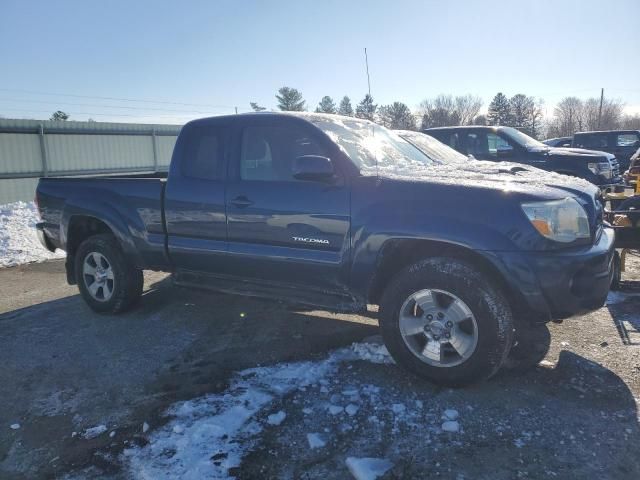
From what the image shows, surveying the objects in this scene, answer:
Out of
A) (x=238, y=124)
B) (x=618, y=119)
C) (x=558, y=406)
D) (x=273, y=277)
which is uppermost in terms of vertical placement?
(x=618, y=119)

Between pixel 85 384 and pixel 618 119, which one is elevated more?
pixel 618 119

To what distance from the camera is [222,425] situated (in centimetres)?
302

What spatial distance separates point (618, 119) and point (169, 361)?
9040cm

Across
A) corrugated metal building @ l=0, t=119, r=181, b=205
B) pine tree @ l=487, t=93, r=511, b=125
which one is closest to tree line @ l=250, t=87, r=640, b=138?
pine tree @ l=487, t=93, r=511, b=125

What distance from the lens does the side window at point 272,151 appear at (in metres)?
4.04

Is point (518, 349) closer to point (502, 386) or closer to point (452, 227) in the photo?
point (502, 386)

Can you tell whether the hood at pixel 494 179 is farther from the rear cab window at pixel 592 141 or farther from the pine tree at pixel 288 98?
the pine tree at pixel 288 98

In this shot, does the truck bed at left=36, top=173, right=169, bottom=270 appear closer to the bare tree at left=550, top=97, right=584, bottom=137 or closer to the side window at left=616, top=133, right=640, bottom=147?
the side window at left=616, top=133, right=640, bottom=147

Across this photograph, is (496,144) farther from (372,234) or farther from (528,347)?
(372,234)

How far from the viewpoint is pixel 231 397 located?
338 centimetres

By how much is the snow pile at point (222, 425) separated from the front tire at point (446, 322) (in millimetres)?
499

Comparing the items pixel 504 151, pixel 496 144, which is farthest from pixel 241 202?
pixel 496 144

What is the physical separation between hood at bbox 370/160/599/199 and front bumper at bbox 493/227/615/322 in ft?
1.34

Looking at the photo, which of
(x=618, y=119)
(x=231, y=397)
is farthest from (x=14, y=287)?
(x=618, y=119)
